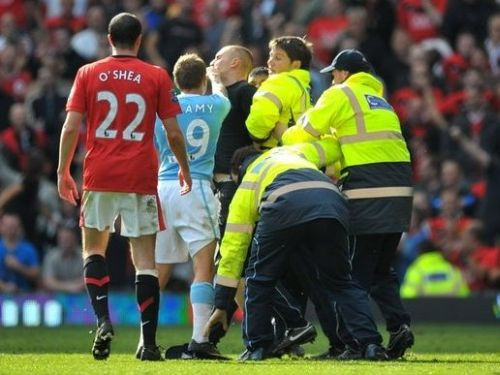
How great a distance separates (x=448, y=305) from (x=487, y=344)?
11.9 feet

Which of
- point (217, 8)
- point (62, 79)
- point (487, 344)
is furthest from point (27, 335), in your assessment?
point (217, 8)

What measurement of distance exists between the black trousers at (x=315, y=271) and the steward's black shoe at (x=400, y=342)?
0.68 metres

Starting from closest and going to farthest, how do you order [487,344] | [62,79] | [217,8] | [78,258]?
[487,344], [78,258], [62,79], [217,8]

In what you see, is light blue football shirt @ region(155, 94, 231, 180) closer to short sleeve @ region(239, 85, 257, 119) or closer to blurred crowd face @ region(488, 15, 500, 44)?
short sleeve @ region(239, 85, 257, 119)

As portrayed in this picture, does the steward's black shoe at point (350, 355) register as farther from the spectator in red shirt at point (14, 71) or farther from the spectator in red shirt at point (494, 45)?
the spectator in red shirt at point (14, 71)

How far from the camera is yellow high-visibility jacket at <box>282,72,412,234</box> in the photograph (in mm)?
11883

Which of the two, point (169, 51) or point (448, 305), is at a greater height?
point (169, 51)

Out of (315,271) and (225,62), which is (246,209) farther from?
(225,62)

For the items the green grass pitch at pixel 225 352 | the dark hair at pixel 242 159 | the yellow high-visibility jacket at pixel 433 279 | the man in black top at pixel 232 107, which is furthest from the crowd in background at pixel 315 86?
the dark hair at pixel 242 159

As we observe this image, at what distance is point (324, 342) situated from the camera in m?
14.9

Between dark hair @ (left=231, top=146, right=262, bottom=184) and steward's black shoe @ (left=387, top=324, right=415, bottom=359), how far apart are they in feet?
5.63

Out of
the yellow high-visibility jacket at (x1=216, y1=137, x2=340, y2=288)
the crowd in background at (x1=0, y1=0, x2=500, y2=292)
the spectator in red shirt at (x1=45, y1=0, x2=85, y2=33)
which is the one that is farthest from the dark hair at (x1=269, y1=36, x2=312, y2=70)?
the spectator in red shirt at (x1=45, y1=0, x2=85, y2=33)

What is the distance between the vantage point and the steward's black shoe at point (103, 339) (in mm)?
11219

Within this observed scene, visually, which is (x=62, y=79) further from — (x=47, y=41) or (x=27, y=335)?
(x=27, y=335)
